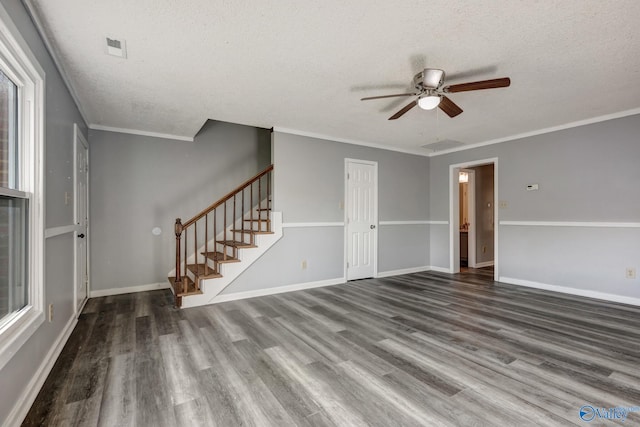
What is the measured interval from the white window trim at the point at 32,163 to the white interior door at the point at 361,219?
12.5ft

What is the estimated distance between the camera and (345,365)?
88.0 inches

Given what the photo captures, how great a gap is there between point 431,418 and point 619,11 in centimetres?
268

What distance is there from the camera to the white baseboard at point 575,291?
12.3 feet

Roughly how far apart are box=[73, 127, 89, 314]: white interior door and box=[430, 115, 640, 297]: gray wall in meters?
5.72

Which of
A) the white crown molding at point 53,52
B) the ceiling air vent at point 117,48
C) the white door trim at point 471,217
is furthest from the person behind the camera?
the white door trim at point 471,217

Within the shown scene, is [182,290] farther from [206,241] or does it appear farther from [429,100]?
[429,100]

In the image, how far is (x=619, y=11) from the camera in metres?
1.87

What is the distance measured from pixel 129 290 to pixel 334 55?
4.15 meters

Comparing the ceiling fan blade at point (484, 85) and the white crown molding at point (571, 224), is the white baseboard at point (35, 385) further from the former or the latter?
the white crown molding at point (571, 224)

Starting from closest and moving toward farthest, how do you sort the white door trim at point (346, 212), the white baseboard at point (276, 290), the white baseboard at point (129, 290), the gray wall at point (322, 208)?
the white baseboard at point (276, 290) → the white baseboard at point (129, 290) → the gray wall at point (322, 208) → the white door trim at point (346, 212)

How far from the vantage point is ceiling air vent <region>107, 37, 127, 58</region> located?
7.18ft

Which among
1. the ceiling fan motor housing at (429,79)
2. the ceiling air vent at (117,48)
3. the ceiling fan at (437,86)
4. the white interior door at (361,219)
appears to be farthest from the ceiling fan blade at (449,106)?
the ceiling air vent at (117,48)

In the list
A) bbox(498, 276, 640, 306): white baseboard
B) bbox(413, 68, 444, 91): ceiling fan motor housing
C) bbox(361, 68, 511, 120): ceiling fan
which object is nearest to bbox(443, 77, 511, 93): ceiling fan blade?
bbox(361, 68, 511, 120): ceiling fan

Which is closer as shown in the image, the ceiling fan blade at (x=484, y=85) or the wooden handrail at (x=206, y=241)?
the ceiling fan blade at (x=484, y=85)
